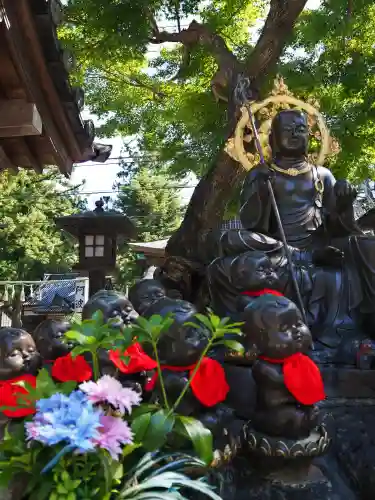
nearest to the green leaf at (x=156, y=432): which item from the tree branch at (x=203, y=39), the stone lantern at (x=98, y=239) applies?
the stone lantern at (x=98, y=239)

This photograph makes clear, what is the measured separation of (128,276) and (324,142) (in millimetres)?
16636

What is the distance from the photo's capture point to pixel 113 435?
57.5 inches

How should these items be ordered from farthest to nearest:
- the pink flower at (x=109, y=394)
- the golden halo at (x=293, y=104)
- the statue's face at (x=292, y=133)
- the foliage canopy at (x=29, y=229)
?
the foliage canopy at (x=29, y=229)
the golden halo at (x=293, y=104)
the statue's face at (x=292, y=133)
the pink flower at (x=109, y=394)

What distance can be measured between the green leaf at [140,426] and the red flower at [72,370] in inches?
31.3

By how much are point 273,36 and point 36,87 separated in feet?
18.2

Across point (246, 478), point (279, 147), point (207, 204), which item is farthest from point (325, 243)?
point (207, 204)

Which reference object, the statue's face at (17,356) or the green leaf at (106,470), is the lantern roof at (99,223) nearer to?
the statue's face at (17,356)

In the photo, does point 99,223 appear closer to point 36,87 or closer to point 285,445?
point 36,87

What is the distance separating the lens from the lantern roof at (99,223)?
746 centimetres

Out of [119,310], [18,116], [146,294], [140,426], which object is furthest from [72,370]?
[18,116]

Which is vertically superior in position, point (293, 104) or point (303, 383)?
point (293, 104)

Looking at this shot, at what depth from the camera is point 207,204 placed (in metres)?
8.64

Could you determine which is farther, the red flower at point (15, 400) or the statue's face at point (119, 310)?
the statue's face at point (119, 310)

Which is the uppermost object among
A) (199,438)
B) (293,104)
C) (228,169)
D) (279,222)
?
(293,104)
